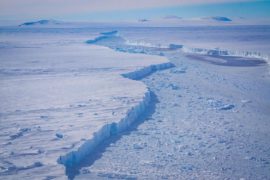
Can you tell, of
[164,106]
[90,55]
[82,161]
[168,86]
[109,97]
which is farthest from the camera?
[90,55]

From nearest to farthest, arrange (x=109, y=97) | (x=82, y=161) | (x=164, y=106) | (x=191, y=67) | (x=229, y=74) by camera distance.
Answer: (x=82, y=161)
(x=109, y=97)
(x=164, y=106)
(x=229, y=74)
(x=191, y=67)

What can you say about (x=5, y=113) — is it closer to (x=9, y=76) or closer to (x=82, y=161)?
(x=82, y=161)

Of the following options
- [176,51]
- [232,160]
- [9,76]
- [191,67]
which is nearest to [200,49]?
[176,51]

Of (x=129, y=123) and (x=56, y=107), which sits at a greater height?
(x=56, y=107)

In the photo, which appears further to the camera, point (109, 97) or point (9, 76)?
point (9, 76)

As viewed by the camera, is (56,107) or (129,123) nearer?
(129,123)

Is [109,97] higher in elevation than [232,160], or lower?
higher

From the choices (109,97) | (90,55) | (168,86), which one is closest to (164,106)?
(109,97)
